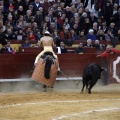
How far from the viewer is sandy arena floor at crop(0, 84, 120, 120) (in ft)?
37.2

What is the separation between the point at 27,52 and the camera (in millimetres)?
18969

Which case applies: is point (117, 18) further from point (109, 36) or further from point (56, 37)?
point (56, 37)

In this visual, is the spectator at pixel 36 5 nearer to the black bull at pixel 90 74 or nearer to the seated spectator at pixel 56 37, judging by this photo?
the seated spectator at pixel 56 37

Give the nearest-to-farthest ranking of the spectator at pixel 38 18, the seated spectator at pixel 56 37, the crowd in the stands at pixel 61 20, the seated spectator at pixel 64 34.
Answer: the crowd in the stands at pixel 61 20 → the seated spectator at pixel 56 37 → the spectator at pixel 38 18 → the seated spectator at pixel 64 34

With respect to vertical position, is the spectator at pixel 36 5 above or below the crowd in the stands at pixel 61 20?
above

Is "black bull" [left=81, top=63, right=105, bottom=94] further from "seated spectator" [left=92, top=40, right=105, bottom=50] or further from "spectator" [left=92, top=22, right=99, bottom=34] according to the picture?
"spectator" [left=92, top=22, right=99, bottom=34]

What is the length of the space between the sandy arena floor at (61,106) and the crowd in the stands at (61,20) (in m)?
3.95

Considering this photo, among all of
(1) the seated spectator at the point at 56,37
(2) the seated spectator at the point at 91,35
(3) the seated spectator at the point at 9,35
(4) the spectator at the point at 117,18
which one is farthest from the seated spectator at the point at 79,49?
(4) the spectator at the point at 117,18

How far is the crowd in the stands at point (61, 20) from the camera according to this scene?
1938 cm

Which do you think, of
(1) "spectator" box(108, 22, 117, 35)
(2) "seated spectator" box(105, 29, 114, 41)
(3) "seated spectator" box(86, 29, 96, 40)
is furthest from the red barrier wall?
(1) "spectator" box(108, 22, 117, 35)

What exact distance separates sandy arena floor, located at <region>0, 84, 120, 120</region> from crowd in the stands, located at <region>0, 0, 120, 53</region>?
13.0 feet

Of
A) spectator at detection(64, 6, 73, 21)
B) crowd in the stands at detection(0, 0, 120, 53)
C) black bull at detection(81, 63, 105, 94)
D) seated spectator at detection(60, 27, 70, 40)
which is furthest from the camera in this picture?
spectator at detection(64, 6, 73, 21)

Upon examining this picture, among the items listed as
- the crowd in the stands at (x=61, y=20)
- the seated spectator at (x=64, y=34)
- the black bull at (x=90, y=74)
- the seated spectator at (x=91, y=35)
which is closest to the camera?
the black bull at (x=90, y=74)

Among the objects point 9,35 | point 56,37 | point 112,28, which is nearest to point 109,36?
point 112,28
